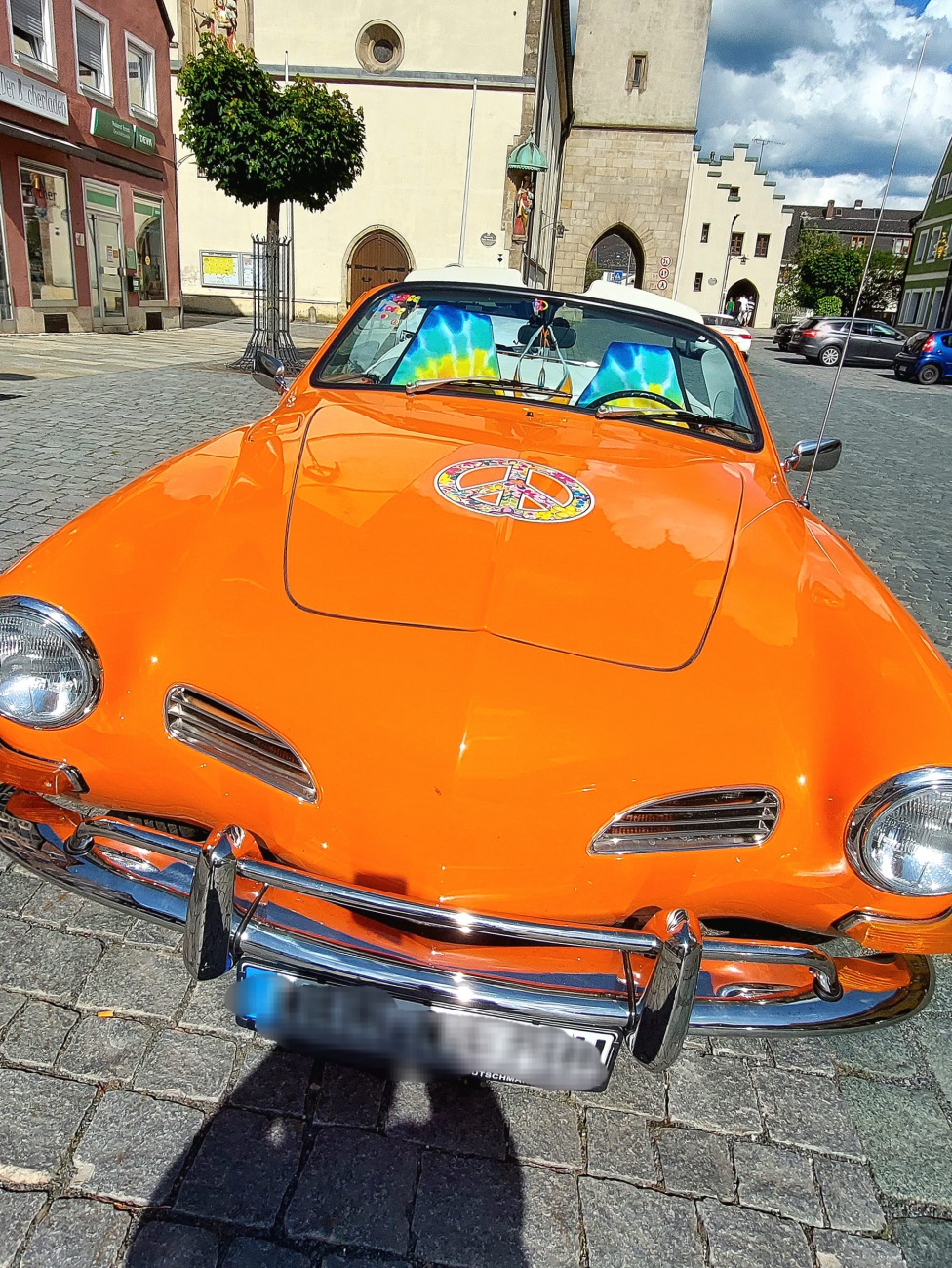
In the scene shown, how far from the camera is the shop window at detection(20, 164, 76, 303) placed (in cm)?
1521

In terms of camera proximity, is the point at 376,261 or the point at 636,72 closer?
the point at 376,261

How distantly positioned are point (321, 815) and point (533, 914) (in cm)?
40

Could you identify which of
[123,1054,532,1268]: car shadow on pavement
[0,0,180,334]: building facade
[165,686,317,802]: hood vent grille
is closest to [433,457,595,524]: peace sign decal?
[165,686,317,802]: hood vent grille

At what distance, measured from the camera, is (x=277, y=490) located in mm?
2137

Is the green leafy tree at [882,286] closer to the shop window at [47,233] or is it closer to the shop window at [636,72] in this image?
the shop window at [636,72]

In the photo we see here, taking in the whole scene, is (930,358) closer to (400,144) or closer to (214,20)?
(400,144)

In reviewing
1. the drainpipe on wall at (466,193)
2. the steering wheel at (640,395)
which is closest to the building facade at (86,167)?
the drainpipe on wall at (466,193)

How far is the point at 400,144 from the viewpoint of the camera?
25.1 metres

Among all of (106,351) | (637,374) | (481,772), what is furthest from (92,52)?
(481,772)

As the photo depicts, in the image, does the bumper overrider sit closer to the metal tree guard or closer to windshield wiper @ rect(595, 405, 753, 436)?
windshield wiper @ rect(595, 405, 753, 436)

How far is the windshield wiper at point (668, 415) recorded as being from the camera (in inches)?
114

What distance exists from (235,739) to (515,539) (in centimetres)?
77

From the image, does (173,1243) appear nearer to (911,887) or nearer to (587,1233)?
(587,1233)

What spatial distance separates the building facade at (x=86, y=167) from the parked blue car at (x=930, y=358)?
59.6 feet
